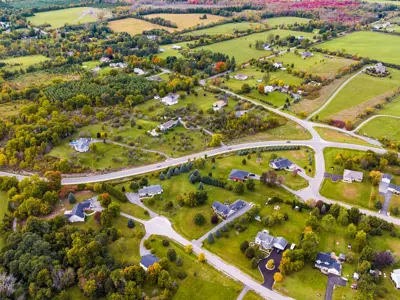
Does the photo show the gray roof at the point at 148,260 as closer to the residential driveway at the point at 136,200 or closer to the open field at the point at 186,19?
the residential driveway at the point at 136,200

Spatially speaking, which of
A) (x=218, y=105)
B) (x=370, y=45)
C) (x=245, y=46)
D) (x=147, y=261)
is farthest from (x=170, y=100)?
(x=370, y=45)

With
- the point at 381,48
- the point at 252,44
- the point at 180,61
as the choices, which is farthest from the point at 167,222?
the point at 381,48

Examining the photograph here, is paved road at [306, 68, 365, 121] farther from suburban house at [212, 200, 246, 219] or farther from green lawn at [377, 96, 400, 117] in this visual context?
suburban house at [212, 200, 246, 219]


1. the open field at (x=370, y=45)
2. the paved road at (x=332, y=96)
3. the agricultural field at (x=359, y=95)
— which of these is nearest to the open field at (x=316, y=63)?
the paved road at (x=332, y=96)

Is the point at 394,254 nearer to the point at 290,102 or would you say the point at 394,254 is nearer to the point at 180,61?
the point at 290,102

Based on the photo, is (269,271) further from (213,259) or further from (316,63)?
(316,63)

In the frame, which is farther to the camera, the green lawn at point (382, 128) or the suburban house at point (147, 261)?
the green lawn at point (382, 128)

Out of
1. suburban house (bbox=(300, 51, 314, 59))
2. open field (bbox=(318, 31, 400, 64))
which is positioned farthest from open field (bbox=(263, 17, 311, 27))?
suburban house (bbox=(300, 51, 314, 59))
